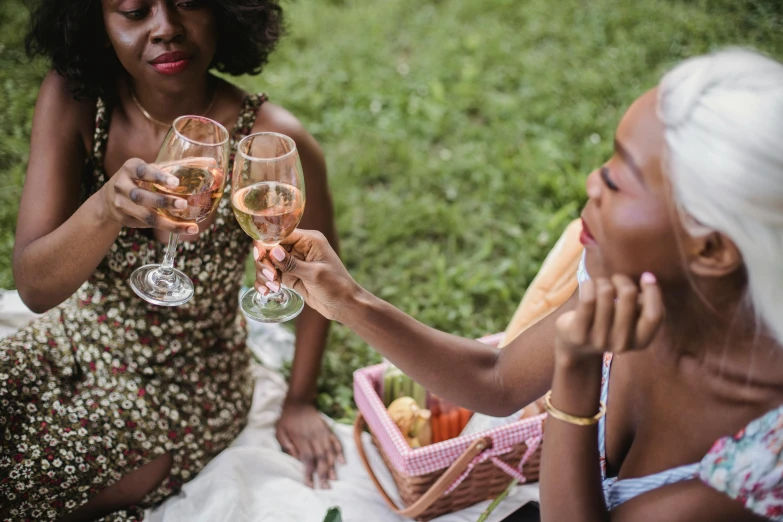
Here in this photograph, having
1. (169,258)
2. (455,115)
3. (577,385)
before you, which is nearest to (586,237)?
(577,385)

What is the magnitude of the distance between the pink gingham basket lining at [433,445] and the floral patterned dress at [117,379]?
2.29 ft

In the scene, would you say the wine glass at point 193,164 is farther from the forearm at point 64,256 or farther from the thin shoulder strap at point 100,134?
the thin shoulder strap at point 100,134

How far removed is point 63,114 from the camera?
2.91 meters

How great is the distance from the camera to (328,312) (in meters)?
2.44

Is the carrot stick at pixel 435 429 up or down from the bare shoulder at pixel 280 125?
down

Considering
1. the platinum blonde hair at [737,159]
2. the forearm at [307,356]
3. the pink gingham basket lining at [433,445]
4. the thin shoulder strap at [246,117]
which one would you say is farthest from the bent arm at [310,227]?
the platinum blonde hair at [737,159]

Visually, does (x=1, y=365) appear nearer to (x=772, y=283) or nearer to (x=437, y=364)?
(x=437, y=364)

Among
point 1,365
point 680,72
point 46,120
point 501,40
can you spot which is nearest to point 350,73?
point 501,40

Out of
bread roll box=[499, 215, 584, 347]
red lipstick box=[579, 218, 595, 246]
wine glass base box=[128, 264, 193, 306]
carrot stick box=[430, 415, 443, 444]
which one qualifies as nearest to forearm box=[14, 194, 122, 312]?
wine glass base box=[128, 264, 193, 306]

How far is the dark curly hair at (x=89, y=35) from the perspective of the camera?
286 cm

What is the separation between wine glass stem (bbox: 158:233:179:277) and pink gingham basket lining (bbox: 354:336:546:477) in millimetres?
1024

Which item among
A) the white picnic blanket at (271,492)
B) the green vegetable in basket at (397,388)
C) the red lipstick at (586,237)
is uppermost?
the red lipstick at (586,237)

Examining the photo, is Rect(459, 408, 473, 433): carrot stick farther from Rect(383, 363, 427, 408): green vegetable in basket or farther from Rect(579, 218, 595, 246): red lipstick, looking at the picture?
Rect(579, 218, 595, 246): red lipstick

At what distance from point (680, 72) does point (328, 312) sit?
1.24 m
